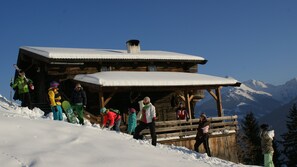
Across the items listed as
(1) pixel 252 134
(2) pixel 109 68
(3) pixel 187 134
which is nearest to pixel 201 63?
(2) pixel 109 68

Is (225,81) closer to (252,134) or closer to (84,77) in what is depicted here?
(84,77)

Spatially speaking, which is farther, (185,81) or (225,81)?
(225,81)

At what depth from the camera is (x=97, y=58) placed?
64.6 ft

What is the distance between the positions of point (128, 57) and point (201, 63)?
5.83 meters

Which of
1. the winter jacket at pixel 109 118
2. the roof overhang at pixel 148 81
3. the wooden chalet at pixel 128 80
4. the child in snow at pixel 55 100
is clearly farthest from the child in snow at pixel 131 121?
the child in snow at pixel 55 100

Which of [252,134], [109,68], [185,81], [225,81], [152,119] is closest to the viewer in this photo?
[152,119]

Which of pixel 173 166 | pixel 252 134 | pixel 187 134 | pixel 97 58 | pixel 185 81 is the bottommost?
pixel 252 134

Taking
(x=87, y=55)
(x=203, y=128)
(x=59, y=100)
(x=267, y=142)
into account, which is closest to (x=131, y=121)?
(x=203, y=128)

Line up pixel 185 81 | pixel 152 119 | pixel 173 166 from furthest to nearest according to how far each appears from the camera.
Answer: pixel 185 81 → pixel 152 119 → pixel 173 166

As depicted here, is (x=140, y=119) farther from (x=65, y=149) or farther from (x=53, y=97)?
(x=65, y=149)

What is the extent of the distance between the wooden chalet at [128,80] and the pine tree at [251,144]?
46.5 ft

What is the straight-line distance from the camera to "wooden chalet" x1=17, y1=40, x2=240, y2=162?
1596cm

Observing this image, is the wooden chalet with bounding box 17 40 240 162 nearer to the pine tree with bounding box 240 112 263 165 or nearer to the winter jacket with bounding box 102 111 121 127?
the winter jacket with bounding box 102 111 121 127

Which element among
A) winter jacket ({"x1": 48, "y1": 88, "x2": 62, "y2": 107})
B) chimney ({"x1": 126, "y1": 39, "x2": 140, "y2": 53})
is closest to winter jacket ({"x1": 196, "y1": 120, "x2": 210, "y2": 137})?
winter jacket ({"x1": 48, "y1": 88, "x2": 62, "y2": 107})
